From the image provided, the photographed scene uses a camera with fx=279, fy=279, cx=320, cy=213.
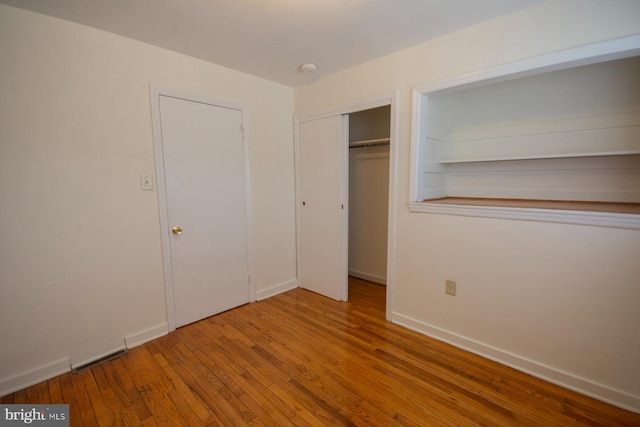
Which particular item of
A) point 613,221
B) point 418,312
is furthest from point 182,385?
point 613,221

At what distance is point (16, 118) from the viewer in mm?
1708

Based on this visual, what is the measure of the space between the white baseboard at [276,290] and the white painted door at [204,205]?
21 cm

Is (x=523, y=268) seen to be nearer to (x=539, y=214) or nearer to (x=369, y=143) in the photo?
(x=539, y=214)

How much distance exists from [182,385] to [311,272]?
1724 mm

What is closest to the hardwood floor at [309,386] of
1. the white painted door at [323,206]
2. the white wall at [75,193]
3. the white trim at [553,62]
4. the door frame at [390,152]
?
the white wall at [75,193]

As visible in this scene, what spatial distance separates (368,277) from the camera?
368cm

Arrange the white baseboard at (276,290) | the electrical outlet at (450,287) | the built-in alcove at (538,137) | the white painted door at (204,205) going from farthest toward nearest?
1. the white baseboard at (276,290)
2. the white painted door at (204,205)
3. the electrical outlet at (450,287)
4. the built-in alcove at (538,137)

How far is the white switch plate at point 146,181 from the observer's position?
7.25 ft

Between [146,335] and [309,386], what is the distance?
1.46m

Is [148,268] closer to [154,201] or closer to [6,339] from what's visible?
[154,201]

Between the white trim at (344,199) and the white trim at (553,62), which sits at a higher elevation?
the white trim at (553,62)

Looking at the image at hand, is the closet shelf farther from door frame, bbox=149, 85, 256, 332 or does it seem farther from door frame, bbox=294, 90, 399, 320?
door frame, bbox=149, 85, 256, 332

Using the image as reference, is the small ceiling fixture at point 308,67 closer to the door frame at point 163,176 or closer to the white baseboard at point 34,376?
the door frame at point 163,176

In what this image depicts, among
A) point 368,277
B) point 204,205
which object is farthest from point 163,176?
point 368,277
